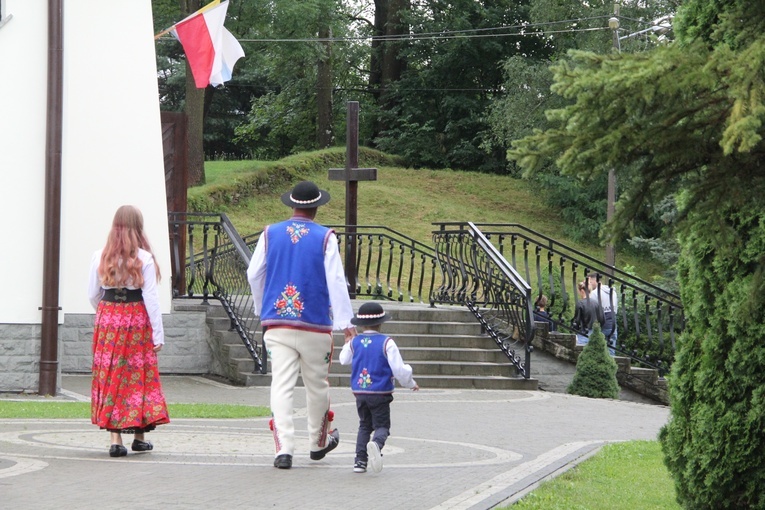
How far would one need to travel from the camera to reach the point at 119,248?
8461 millimetres

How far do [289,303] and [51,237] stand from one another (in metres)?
5.70

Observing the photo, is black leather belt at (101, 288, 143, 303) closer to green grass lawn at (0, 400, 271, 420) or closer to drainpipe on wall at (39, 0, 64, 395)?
green grass lawn at (0, 400, 271, 420)

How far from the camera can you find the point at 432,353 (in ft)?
52.0

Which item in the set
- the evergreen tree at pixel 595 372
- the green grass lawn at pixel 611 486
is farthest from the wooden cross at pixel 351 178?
the green grass lawn at pixel 611 486

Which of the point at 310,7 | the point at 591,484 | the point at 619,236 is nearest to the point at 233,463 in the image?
the point at 591,484

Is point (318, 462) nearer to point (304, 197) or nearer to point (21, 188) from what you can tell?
point (304, 197)

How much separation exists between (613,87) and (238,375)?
11541 millimetres

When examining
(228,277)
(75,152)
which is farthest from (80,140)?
(228,277)

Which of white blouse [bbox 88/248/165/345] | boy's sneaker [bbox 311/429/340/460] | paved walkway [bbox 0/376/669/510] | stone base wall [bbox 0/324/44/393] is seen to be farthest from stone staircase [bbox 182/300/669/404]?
boy's sneaker [bbox 311/429/340/460]

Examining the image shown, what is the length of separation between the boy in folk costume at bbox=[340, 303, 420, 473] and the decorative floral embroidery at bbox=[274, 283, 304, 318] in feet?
1.34

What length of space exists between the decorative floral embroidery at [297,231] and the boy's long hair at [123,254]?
1120mm

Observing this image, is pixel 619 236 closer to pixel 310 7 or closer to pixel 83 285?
pixel 83 285

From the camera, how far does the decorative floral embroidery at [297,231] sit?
26.5 ft

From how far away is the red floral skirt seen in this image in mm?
8422
